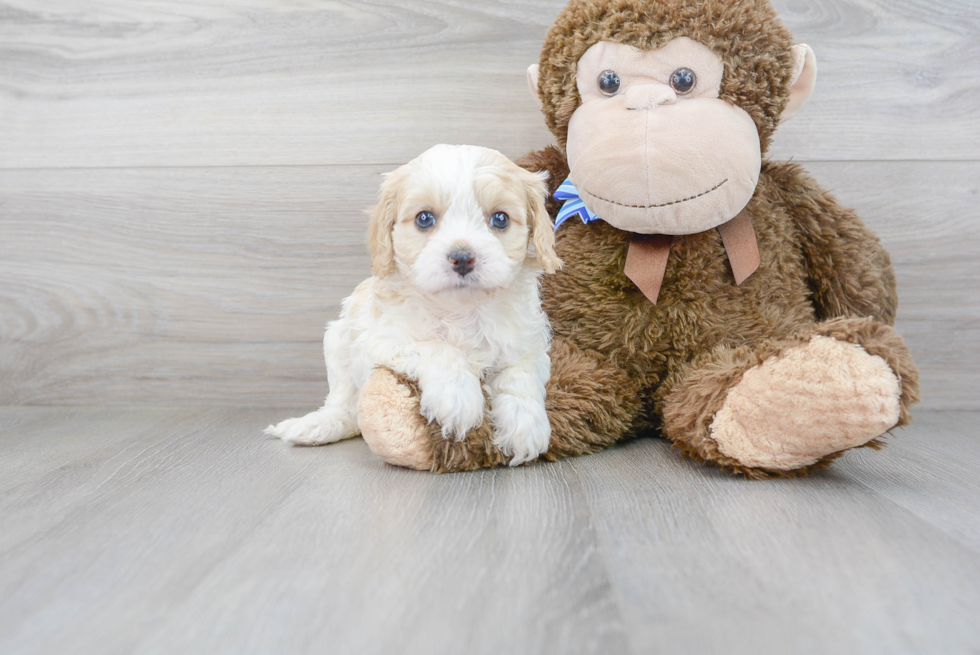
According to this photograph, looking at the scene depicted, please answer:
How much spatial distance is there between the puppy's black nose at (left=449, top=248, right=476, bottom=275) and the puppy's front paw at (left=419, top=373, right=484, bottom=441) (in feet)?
0.56

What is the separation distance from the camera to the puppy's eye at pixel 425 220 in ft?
3.66

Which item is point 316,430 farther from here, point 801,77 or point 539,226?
point 801,77

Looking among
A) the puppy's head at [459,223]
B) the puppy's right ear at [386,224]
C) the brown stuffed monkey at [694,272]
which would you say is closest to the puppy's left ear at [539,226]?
the puppy's head at [459,223]

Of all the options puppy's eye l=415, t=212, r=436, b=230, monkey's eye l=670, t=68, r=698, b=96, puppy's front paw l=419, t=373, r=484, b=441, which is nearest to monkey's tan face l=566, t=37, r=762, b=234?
monkey's eye l=670, t=68, r=698, b=96

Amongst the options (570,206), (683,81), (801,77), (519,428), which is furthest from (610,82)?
(519,428)

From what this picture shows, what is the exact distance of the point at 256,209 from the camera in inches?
66.7

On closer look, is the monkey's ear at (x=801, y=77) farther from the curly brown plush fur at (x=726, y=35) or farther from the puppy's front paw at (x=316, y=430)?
the puppy's front paw at (x=316, y=430)

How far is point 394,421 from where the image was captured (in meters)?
1.10

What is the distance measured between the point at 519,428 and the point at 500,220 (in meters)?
0.32

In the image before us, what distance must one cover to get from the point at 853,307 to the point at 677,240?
38 centimetres

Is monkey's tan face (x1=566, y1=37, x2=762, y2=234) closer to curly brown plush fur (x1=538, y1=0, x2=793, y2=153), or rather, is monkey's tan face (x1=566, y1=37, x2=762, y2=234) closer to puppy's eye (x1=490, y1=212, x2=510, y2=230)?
curly brown plush fur (x1=538, y1=0, x2=793, y2=153)

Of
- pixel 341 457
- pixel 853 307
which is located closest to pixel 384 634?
Answer: pixel 341 457

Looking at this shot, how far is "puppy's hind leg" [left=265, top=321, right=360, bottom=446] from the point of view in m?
1.37

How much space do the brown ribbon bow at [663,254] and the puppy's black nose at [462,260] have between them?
0.35m
